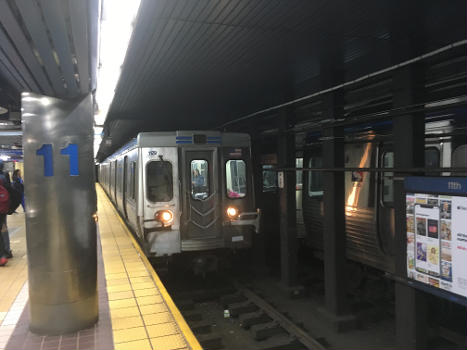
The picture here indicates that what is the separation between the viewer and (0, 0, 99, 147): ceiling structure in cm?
215

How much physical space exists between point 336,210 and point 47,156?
3.76 metres

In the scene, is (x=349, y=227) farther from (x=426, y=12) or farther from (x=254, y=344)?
(x=426, y=12)

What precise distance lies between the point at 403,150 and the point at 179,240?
3999mm

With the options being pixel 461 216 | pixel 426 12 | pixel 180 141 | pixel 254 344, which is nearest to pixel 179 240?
pixel 180 141

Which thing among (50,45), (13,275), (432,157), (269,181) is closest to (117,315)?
(13,275)

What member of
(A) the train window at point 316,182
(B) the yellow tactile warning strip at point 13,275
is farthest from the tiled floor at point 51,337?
(A) the train window at point 316,182

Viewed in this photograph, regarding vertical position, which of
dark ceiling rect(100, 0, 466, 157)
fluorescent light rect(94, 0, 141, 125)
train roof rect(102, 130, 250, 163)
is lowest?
train roof rect(102, 130, 250, 163)

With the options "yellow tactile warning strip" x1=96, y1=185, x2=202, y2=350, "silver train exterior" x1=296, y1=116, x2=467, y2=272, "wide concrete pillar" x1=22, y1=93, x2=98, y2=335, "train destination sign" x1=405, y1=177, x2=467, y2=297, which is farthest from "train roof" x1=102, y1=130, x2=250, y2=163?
"train destination sign" x1=405, y1=177, x2=467, y2=297

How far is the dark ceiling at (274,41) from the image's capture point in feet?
11.0

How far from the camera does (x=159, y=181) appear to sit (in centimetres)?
685

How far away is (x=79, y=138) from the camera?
3.61 m

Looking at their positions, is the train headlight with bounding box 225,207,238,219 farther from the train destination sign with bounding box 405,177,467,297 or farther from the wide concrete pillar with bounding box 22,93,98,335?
the wide concrete pillar with bounding box 22,93,98,335

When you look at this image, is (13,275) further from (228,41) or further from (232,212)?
(228,41)

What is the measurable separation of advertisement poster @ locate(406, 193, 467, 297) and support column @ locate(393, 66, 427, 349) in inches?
5.1
